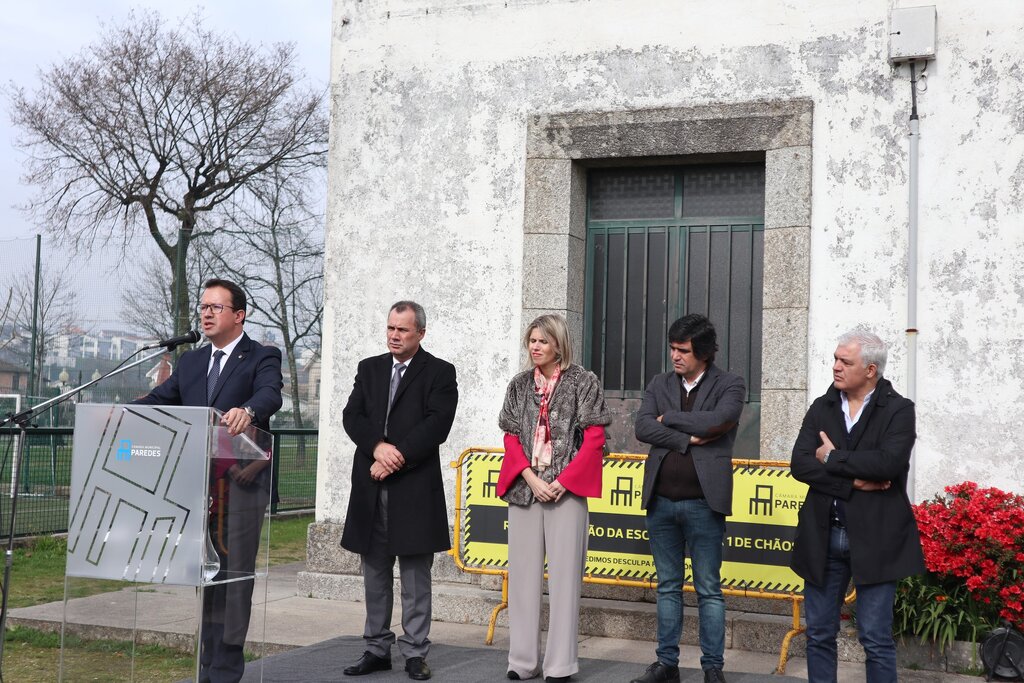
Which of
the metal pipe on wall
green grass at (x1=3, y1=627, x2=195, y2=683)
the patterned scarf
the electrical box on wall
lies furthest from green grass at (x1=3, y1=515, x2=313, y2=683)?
the electrical box on wall

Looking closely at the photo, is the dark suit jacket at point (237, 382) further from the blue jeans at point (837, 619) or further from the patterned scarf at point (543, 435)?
the blue jeans at point (837, 619)

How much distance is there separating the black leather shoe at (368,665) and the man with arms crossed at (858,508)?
2.22 metres

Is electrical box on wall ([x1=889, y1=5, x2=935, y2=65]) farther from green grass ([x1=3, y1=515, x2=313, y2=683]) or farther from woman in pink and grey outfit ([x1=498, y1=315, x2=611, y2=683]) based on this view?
green grass ([x1=3, y1=515, x2=313, y2=683])

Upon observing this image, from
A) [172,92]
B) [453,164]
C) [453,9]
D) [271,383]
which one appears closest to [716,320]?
[453,164]

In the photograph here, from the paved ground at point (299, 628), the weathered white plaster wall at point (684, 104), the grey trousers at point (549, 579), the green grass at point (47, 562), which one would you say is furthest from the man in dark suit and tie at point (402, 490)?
the green grass at point (47, 562)

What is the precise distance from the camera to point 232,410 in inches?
182

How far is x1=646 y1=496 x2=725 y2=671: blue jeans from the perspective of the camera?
18.3 ft

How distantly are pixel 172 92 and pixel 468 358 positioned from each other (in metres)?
20.2

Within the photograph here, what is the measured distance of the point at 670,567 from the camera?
5707 millimetres

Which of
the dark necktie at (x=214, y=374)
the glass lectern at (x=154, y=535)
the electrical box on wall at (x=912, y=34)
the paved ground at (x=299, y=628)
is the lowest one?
the paved ground at (x=299, y=628)

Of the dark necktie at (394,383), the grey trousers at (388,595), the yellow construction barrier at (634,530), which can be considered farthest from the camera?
the yellow construction barrier at (634,530)

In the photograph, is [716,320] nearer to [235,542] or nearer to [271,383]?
[271,383]

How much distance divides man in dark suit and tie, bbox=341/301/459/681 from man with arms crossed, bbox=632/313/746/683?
3.65 feet

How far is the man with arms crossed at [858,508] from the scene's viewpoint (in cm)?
472
